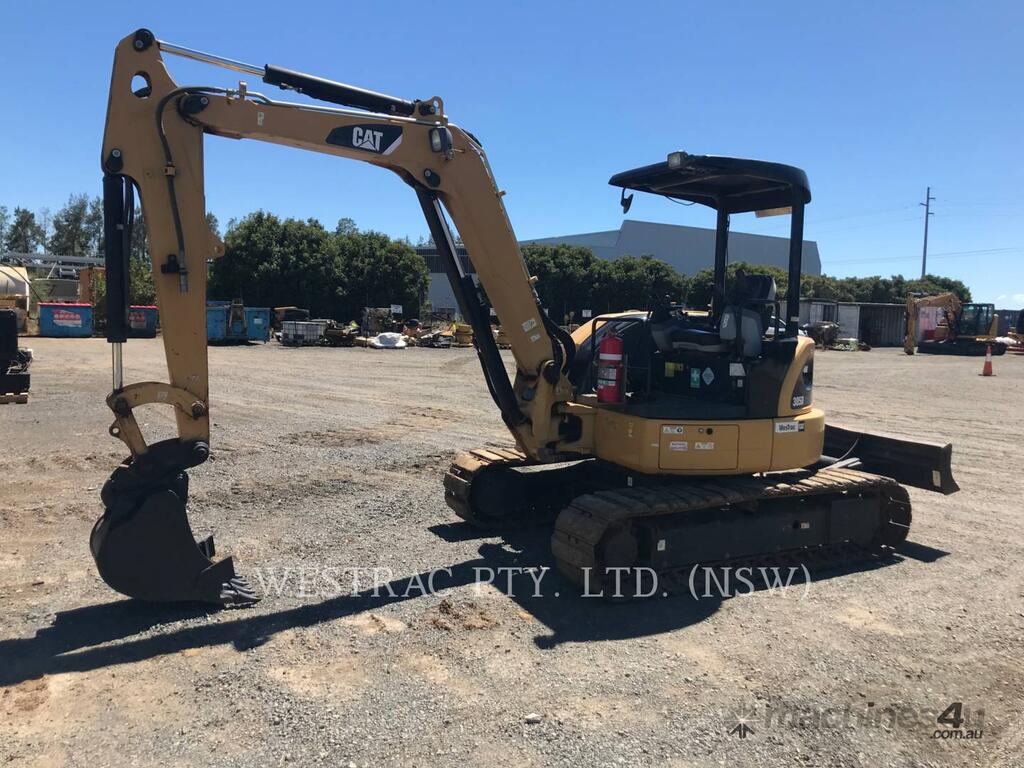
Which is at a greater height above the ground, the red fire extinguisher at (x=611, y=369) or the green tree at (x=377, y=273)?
the green tree at (x=377, y=273)

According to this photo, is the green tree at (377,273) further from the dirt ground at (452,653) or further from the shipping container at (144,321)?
the dirt ground at (452,653)

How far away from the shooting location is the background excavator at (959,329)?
43.2 meters

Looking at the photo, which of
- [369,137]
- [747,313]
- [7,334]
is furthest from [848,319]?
[369,137]

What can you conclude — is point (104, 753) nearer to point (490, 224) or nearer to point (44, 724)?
point (44, 724)

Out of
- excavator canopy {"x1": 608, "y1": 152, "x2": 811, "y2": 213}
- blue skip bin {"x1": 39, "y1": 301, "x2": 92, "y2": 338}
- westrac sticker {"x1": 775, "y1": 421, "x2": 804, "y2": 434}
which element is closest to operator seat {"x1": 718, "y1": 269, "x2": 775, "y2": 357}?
westrac sticker {"x1": 775, "y1": 421, "x2": 804, "y2": 434}

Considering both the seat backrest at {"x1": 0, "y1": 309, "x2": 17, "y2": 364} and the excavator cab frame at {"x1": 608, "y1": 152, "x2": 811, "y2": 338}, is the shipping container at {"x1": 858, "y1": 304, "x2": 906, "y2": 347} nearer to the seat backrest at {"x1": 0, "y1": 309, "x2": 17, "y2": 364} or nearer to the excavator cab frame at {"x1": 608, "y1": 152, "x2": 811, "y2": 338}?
the excavator cab frame at {"x1": 608, "y1": 152, "x2": 811, "y2": 338}

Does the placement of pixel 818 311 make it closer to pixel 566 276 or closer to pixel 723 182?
pixel 566 276

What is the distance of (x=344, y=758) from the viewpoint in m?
3.58

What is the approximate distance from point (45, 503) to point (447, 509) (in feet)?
13.2

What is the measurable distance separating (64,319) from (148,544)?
35907 millimetres

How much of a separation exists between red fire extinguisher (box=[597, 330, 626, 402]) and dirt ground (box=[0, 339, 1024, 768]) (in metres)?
1.53

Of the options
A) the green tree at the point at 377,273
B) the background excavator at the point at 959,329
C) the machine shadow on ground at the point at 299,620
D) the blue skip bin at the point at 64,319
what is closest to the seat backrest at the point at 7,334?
the machine shadow on ground at the point at 299,620

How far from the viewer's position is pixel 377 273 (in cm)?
4809

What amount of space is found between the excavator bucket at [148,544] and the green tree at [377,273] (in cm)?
4292
